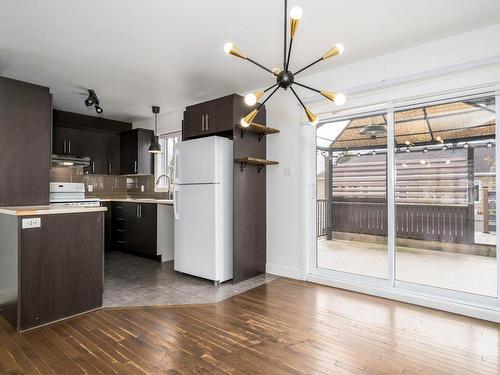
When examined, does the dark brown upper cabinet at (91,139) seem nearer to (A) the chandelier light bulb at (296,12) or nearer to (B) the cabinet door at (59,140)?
(B) the cabinet door at (59,140)

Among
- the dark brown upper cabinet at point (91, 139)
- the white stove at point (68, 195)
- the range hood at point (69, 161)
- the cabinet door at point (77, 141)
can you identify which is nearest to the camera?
the white stove at point (68, 195)

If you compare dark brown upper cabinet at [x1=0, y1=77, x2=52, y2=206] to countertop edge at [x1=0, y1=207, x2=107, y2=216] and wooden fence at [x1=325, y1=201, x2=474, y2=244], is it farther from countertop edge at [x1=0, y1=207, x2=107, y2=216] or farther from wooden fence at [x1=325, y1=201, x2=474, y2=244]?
wooden fence at [x1=325, y1=201, x2=474, y2=244]

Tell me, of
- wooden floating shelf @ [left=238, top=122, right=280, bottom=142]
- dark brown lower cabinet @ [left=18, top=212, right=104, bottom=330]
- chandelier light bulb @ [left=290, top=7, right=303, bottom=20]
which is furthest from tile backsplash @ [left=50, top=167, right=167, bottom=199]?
chandelier light bulb @ [left=290, top=7, right=303, bottom=20]

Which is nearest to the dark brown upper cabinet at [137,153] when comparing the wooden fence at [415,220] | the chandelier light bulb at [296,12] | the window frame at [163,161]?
the window frame at [163,161]

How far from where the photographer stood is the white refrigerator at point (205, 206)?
12.2 ft

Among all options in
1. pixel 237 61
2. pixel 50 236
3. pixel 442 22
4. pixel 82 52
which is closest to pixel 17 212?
pixel 50 236

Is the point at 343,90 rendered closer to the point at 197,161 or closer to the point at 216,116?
the point at 216,116

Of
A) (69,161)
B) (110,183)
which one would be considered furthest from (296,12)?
(110,183)

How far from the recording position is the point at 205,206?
3811mm

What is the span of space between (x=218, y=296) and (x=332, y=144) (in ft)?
7.70

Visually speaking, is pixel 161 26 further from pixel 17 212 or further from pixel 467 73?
pixel 467 73

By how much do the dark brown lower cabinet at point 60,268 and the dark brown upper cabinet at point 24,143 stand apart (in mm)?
1710

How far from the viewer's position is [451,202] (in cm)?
320

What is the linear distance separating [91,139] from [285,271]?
4561mm
